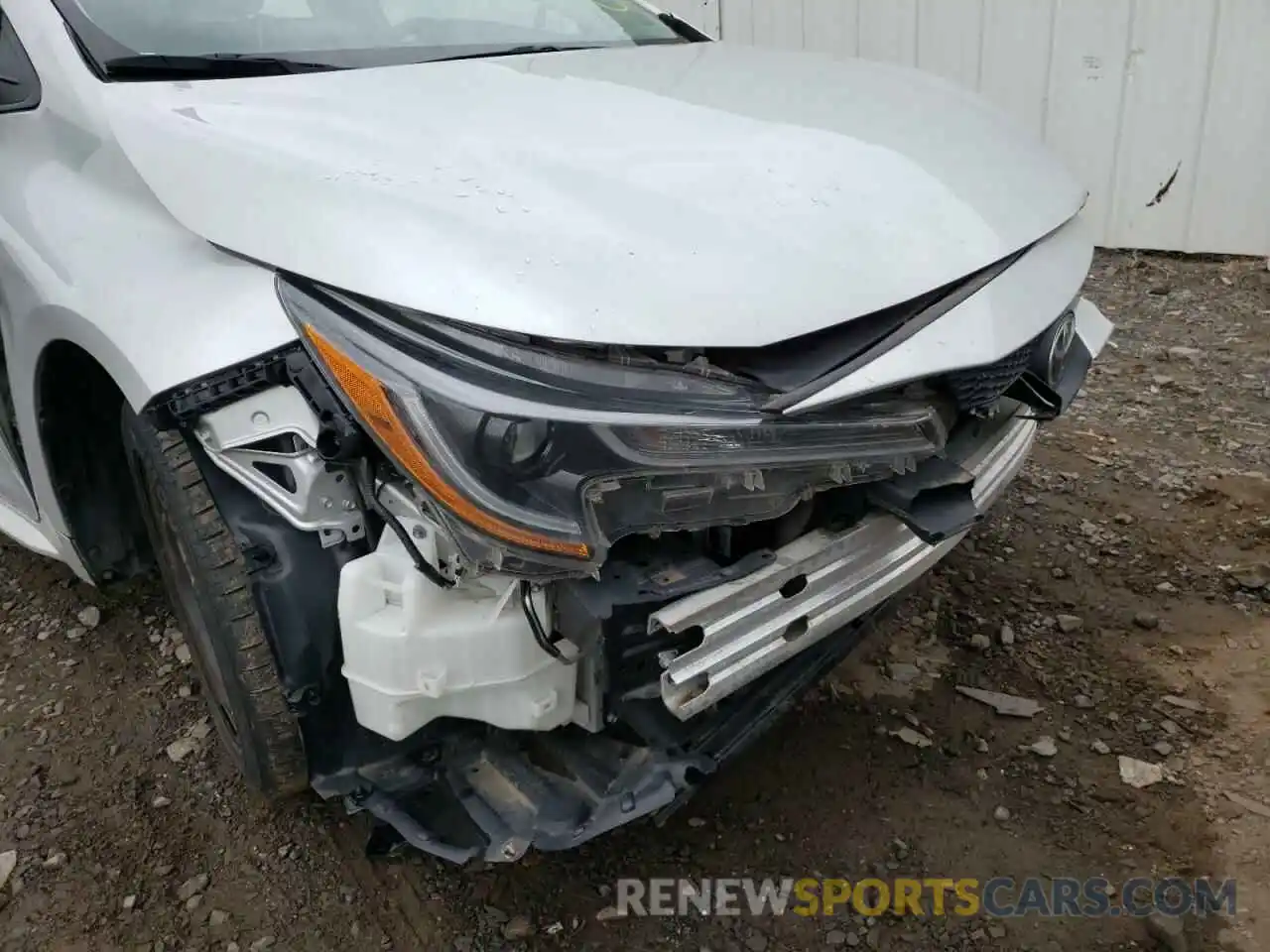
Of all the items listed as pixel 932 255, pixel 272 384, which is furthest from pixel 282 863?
pixel 932 255

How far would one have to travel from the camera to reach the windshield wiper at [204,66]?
1.99 metres

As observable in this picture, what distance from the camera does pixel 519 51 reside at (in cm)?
245

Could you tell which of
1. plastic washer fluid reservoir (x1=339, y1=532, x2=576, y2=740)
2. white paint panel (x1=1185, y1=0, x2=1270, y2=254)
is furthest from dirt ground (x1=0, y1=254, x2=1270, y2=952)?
white paint panel (x1=1185, y1=0, x2=1270, y2=254)

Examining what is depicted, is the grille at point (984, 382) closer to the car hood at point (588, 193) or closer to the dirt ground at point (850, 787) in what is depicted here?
the car hood at point (588, 193)

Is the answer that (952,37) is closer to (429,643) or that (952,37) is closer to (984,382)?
(984,382)

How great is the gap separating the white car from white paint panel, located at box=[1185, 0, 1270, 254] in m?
3.96

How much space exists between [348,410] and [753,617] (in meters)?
0.68

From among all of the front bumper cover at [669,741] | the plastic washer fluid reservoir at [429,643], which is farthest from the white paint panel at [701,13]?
the plastic washer fluid reservoir at [429,643]

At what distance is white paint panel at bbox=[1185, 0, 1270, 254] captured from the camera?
5105 millimetres

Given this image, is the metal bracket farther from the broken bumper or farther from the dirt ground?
the dirt ground

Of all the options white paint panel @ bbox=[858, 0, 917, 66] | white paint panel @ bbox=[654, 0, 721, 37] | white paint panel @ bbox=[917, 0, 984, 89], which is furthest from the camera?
white paint panel @ bbox=[654, 0, 721, 37]

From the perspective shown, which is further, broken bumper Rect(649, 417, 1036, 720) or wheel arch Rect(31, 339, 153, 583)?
wheel arch Rect(31, 339, 153, 583)

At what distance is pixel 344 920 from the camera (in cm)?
204

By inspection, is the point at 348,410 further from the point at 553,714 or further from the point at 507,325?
the point at 553,714
